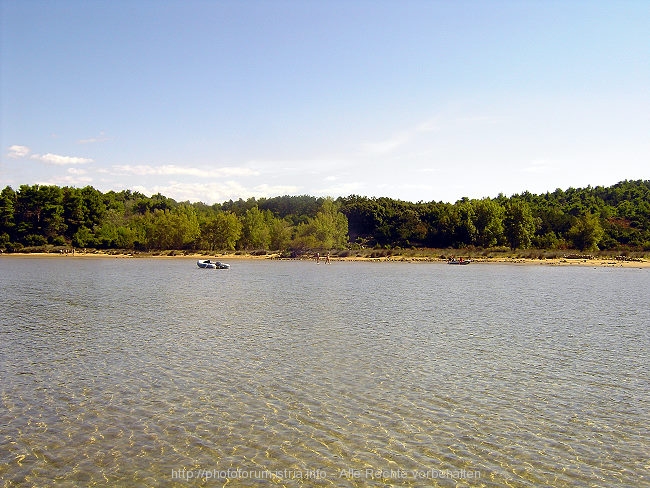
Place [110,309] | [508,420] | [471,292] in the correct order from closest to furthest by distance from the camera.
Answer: [508,420] < [110,309] < [471,292]

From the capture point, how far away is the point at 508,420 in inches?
561

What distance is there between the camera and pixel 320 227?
4732 inches

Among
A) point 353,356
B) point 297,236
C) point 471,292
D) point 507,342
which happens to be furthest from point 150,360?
point 297,236

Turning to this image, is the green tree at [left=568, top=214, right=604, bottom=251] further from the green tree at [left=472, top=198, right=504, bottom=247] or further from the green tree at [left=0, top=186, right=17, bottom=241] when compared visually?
the green tree at [left=0, top=186, right=17, bottom=241]

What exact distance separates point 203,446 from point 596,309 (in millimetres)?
33116

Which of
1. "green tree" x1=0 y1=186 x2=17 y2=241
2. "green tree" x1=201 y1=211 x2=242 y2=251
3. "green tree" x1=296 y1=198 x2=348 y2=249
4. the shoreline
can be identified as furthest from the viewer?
"green tree" x1=0 y1=186 x2=17 y2=241

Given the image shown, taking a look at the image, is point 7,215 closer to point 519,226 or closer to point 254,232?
point 254,232

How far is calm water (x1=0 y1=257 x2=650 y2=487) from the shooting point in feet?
37.1

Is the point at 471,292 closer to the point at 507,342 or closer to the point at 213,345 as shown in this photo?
the point at 507,342

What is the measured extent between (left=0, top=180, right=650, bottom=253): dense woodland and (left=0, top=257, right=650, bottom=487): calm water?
87260 mm

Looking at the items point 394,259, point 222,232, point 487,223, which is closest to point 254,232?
point 222,232

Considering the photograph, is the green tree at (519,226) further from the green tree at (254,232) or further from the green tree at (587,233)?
the green tree at (254,232)

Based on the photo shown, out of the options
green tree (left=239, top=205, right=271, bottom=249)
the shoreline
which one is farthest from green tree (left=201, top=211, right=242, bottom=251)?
the shoreline

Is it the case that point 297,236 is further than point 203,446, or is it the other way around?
point 297,236
